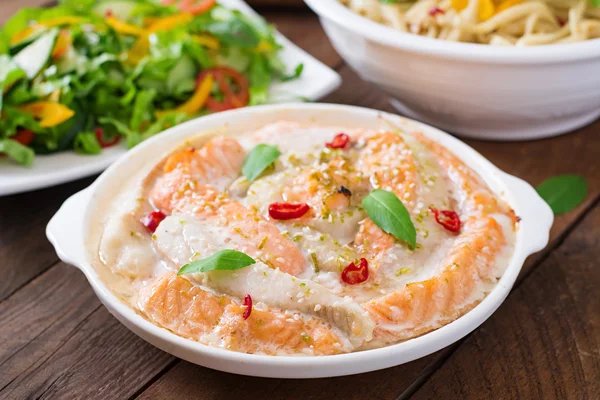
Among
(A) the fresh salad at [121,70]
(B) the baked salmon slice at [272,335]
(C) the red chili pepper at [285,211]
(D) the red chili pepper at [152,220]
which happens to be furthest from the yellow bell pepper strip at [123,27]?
(B) the baked salmon slice at [272,335]

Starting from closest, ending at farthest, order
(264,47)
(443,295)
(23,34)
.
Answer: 1. (443,295)
2. (23,34)
3. (264,47)

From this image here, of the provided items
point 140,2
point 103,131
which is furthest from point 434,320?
point 140,2

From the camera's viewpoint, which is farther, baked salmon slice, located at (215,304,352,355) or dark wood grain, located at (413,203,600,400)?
dark wood grain, located at (413,203,600,400)

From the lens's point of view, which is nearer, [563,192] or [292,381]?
[292,381]

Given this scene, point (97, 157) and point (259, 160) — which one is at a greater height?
point (259, 160)

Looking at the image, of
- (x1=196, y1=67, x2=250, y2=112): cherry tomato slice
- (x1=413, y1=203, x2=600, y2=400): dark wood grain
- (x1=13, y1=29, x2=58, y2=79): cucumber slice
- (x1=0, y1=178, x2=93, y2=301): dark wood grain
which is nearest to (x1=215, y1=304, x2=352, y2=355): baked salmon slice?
(x1=413, y1=203, x2=600, y2=400): dark wood grain

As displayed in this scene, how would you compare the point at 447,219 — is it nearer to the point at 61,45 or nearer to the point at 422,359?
the point at 422,359

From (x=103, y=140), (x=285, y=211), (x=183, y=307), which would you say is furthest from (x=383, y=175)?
(x=103, y=140)

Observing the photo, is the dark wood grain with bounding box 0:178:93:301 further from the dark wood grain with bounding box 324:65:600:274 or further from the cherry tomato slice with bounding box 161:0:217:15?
the dark wood grain with bounding box 324:65:600:274
